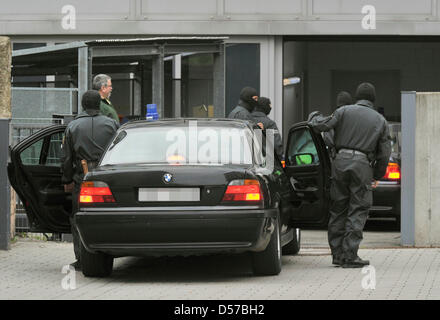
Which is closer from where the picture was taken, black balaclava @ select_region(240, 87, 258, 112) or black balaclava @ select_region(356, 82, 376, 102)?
black balaclava @ select_region(356, 82, 376, 102)

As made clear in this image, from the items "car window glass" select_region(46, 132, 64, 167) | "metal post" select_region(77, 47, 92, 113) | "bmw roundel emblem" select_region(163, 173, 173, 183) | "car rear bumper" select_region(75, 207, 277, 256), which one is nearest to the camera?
"car rear bumper" select_region(75, 207, 277, 256)

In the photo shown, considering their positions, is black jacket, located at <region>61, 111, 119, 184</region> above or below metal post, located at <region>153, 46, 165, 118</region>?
below

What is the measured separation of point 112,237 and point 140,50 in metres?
6.82

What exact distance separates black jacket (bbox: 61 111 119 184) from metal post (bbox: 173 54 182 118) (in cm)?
516

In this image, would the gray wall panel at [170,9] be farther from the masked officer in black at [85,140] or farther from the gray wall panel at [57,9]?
the masked officer in black at [85,140]

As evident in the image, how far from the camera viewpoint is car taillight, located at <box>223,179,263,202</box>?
9.34 meters

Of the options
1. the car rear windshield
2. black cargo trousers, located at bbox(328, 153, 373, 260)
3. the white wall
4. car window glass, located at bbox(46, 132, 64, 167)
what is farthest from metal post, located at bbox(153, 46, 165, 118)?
the white wall

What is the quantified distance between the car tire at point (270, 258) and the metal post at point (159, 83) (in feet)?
20.4

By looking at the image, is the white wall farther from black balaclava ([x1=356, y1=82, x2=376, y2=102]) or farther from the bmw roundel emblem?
the bmw roundel emblem

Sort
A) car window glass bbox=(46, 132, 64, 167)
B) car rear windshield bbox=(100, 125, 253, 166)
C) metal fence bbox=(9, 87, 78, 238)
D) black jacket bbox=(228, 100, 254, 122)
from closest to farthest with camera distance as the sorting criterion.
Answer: car rear windshield bbox=(100, 125, 253, 166) < car window glass bbox=(46, 132, 64, 167) < black jacket bbox=(228, 100, 254, 122) < metal fence bbox=(9, 87, 78, 238)

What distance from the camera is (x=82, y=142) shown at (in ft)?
35.3

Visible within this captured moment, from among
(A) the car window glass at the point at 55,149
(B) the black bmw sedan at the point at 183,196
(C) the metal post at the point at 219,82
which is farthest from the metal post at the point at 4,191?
(C) the metal post at the point at 219,82
